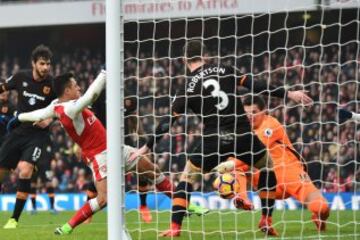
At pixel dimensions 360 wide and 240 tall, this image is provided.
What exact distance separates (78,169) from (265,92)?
12.8 m

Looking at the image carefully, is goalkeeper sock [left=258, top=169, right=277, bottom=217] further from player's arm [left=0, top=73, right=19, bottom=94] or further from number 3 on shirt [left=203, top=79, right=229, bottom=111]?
player's arm [left=0, top=73, right=19, bottom=94]

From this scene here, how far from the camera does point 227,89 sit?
25.9 feet

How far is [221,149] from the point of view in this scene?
8023 millimetres

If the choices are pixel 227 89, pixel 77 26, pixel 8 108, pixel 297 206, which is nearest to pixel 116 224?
pixel 227 89

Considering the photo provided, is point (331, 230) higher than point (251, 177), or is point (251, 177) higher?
point (251, 177)

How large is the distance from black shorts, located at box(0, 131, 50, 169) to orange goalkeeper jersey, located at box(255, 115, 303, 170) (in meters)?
2.83

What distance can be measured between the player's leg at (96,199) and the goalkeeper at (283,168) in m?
1.45

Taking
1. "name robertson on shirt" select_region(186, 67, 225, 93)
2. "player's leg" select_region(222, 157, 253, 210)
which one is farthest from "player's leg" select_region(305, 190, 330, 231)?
"name robertson on shirt" select_region(186, 67, 225, 93)

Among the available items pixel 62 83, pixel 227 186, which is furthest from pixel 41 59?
pixel 227 186

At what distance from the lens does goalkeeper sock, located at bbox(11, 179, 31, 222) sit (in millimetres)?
9586

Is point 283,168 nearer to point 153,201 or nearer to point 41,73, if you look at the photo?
point 41,73

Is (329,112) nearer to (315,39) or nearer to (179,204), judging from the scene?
(315,39)

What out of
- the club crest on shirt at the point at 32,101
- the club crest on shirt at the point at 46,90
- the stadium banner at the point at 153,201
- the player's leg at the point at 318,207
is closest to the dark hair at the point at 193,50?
the player's leg at the point at 318,207

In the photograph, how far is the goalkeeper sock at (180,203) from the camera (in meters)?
7.79
